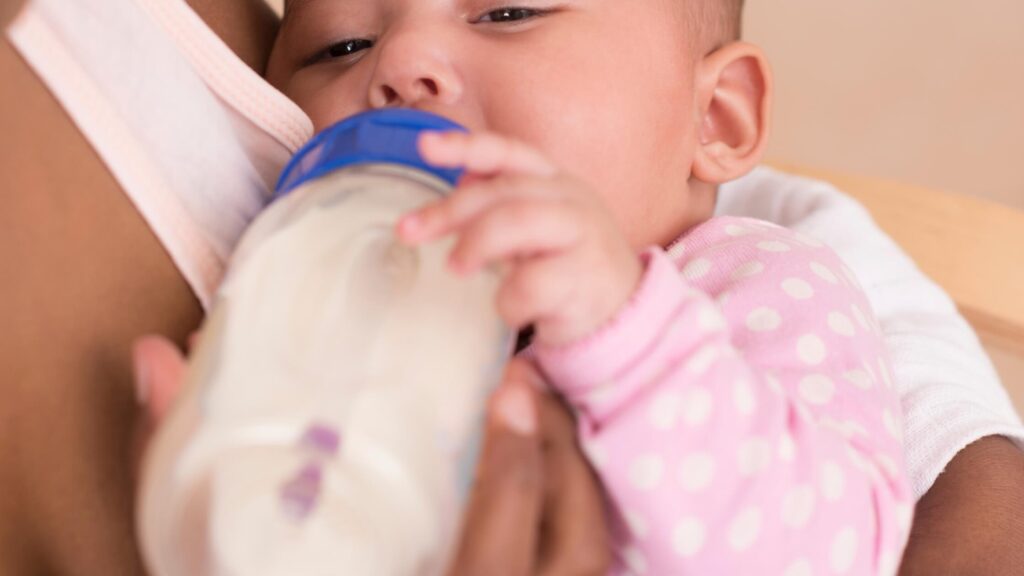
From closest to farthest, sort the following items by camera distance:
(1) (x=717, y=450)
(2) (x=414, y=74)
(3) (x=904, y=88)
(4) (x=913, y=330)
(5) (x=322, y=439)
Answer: (5) (x=322, y=439), (1) (x=717, y=450), (2) (x=414, y=74), (4) (x=913, y=330), (3) (x=904, y=88)

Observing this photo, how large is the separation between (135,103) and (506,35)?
0.30 meters

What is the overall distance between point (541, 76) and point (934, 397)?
16.7 inches

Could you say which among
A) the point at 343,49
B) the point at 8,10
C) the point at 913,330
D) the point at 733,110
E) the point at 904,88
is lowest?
the point at 904,88

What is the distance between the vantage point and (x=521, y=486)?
0.44 meters

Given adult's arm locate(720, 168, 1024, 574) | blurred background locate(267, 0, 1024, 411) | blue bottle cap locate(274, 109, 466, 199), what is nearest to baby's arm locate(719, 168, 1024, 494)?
adult's arm locate(720, 168, 1024, 574)

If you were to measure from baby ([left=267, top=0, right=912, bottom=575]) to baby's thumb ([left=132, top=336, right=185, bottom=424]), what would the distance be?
116mm

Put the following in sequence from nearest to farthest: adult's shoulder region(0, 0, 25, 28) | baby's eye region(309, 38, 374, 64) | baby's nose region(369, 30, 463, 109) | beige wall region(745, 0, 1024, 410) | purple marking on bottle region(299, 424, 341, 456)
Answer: purple marking on bottle region(299, 424, 341, 456) < adult's shoulder region(0, 0, 25, 28) < baby's nose region(369, 30, 463, 109) < baby's eye region(309, 38, 374, 64) < beige wall region(745, 0, 1024, 410)

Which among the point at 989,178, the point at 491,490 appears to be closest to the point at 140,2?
the point at 491,490

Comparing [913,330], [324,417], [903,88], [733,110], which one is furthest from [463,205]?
[903,88]

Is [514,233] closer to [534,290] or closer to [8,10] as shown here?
[534,290]

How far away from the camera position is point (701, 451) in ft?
1.65

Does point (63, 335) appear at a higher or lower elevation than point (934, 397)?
higher

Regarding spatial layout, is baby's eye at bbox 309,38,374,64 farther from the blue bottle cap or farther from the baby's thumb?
the baby's thumb

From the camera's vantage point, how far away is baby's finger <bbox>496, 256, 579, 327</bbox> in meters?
0.47
